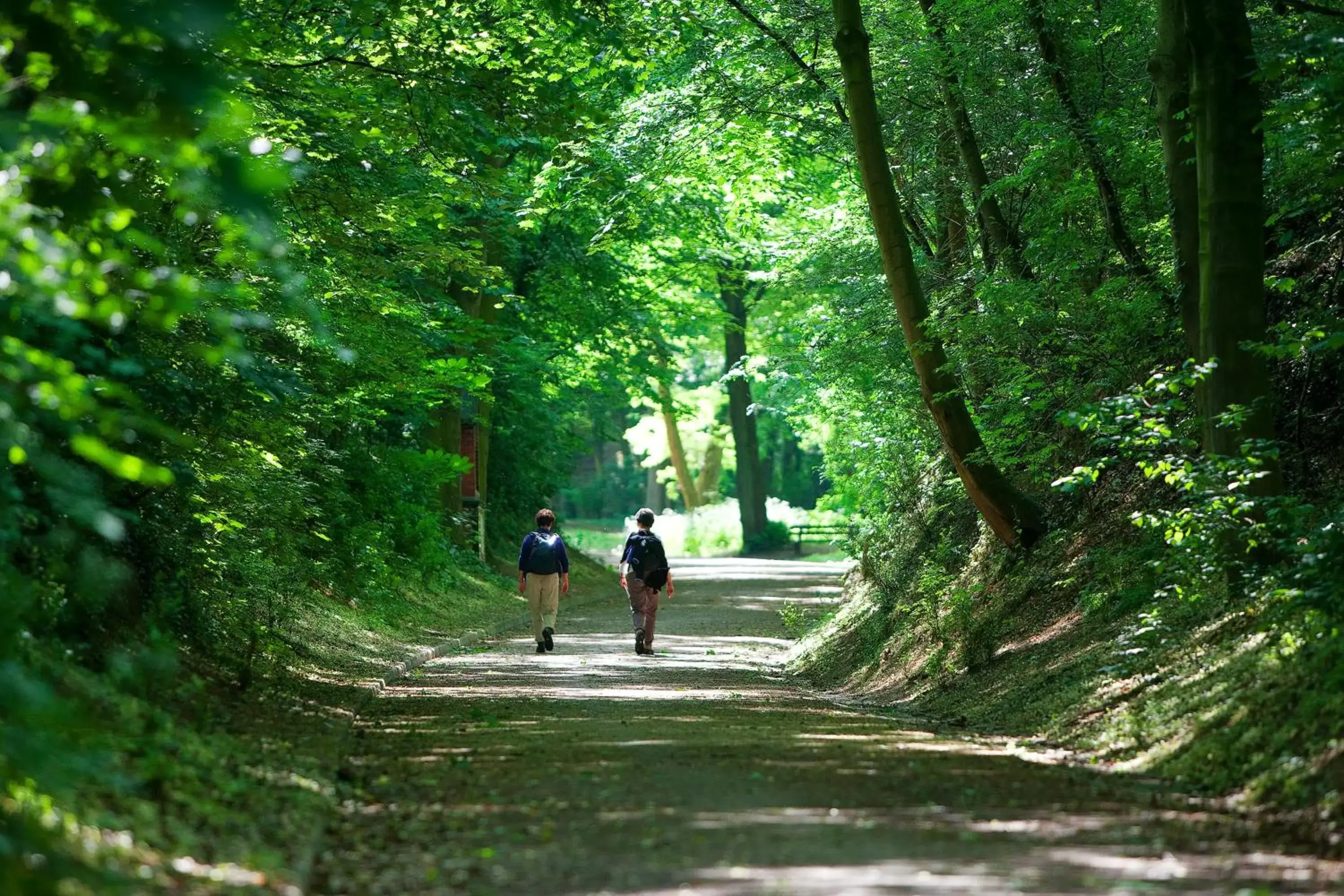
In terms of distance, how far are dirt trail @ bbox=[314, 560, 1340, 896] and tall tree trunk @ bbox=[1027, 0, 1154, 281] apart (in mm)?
5546

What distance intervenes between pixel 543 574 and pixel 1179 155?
431 inches

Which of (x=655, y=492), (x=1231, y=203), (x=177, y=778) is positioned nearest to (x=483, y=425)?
(x=1231, y=203)

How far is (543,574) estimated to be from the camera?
2088 cm

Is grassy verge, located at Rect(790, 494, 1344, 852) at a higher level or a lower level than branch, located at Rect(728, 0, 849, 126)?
lower

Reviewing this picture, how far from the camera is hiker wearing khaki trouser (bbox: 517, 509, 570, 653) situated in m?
20.6

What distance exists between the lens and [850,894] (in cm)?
601

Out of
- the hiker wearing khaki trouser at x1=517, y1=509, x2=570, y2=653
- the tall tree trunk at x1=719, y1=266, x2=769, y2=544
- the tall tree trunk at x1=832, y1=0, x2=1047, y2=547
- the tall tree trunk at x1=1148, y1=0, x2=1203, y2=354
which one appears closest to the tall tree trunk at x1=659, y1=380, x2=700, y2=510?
the tall tree trunk at x1=719, y1=266, x2=769, y2=544

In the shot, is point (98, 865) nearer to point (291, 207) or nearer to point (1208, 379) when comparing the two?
point (1208, 379)

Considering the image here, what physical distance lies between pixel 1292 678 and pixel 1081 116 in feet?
26.5

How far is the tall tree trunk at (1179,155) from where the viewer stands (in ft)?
41.6

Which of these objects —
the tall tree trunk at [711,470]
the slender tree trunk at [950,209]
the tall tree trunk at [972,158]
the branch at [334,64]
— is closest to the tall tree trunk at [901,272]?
the tall tree trunk at [972,158]

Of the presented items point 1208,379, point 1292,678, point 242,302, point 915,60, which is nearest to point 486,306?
point 915,60

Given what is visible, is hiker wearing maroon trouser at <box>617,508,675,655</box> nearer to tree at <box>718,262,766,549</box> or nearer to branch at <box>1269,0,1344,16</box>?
branch at <box>1269,0,1344,16</box>

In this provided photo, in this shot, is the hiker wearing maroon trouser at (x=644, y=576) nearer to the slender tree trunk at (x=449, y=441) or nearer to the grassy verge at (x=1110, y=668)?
the grassy verge at (x=1110, y=668)
